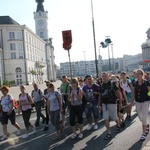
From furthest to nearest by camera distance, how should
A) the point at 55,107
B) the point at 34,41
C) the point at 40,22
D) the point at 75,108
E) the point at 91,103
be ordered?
the point at 40,22
the point at 34,41
the point at 91,103
the point at 55,107
the point at 75,108

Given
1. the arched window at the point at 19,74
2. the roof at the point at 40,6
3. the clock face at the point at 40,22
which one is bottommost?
the arched window at the point at 19,74

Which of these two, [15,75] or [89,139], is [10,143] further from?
[15,75]

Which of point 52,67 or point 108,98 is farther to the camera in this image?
point 52,67

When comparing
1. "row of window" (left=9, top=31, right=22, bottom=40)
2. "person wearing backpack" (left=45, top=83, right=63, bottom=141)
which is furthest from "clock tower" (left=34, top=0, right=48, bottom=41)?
"person wearing backpack" (left=45, top=83, right=63, bottom=141)

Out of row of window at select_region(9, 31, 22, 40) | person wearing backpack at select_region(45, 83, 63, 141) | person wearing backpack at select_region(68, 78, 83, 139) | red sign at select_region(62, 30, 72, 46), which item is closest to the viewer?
person wearing backpack at select_region(68, 78, 83, 139)

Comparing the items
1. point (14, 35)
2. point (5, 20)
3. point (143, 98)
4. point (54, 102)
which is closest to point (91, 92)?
point (54, 102)

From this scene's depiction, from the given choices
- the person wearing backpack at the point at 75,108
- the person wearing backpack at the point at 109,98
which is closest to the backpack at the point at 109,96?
the person wearing backpack at the point at 109,98

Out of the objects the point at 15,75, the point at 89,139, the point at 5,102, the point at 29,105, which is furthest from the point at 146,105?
the point at 15,75

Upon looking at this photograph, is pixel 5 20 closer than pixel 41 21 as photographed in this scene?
Yes

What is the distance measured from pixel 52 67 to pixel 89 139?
14227 cm

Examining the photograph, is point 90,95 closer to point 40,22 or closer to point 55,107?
point 55,107

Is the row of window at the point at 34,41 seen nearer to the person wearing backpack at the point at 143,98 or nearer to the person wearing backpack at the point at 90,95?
the person wearing backpack at the point at 90,95

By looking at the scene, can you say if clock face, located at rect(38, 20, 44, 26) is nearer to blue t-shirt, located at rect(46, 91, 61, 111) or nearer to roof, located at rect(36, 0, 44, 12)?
roof, located at rect(36, 0, 44, 12)

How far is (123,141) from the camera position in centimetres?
770
